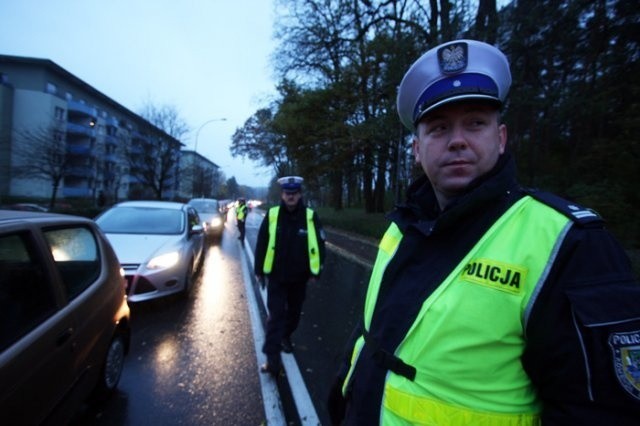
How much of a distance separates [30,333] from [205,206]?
1690cm

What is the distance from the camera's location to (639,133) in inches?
263

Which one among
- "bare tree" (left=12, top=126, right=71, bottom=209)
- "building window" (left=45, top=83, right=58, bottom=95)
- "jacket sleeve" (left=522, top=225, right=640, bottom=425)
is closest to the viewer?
"jacket sleeve" (left=522, top=225, right=640, bottom=425)

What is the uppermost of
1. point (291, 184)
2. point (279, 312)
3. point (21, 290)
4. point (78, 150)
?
point (78, 150)

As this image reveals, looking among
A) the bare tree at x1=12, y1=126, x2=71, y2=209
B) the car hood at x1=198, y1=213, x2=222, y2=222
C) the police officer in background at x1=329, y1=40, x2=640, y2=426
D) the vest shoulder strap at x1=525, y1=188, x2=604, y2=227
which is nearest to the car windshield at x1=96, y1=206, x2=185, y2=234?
the police officer in background at x1=329, y1=40, x2=640, y2=426

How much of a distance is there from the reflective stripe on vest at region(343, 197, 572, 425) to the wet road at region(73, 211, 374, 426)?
5.99ft

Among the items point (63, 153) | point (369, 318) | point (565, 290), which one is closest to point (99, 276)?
point (369, 318)

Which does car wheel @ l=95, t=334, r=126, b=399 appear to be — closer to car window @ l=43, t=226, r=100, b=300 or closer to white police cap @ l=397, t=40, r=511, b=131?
car window @ l=43, t=226, r=100, b=300

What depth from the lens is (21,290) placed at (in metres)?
2.12

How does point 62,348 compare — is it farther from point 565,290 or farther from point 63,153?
point 63,153

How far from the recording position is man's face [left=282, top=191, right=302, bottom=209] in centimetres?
429

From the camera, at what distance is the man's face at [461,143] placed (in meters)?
1.28

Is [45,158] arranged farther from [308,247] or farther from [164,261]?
Answer: [308,247]

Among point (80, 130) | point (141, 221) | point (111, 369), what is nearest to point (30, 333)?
point (111, 369)

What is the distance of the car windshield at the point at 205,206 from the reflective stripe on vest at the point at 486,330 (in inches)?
694
